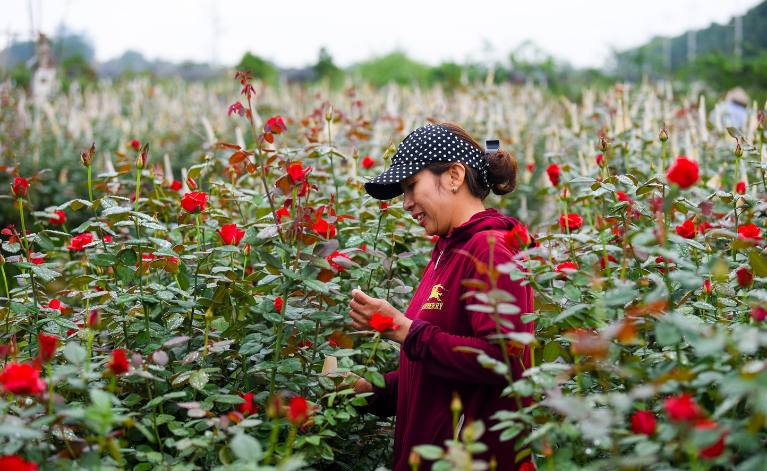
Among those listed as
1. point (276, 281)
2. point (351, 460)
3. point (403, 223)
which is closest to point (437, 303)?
point (276, 281)

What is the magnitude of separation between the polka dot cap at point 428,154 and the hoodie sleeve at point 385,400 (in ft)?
2.20

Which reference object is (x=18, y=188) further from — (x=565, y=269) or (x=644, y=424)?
(x=644, y=424)

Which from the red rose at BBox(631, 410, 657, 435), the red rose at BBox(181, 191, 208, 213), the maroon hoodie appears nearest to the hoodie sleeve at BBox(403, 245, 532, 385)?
the maroon hoodie

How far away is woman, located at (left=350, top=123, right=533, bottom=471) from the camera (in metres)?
1.55

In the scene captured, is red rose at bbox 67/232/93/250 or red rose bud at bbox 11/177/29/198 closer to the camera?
red rose bud at bbox 11/177/29/198

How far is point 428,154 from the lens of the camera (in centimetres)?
181

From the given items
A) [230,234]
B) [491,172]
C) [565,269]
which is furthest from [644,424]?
[230,234]

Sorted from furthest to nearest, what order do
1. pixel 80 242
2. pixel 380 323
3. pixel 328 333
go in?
1. pixel 328 333
2. pixel 80 242
3. pixel 380 323

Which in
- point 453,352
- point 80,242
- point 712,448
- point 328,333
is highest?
point 80,242

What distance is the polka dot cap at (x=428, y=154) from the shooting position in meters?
1.81

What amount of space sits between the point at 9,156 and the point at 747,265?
6.07 metres

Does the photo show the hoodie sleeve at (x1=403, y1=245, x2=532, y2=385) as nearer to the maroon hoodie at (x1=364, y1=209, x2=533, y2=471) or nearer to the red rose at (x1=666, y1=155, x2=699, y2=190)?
the maroon hoodie at (x1=364, y1=209, x2=533, y2=471)

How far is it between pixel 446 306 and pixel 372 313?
236mm

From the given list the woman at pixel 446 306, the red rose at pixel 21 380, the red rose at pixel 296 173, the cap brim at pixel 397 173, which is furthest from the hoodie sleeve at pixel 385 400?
the red rose at pixel 21 380
